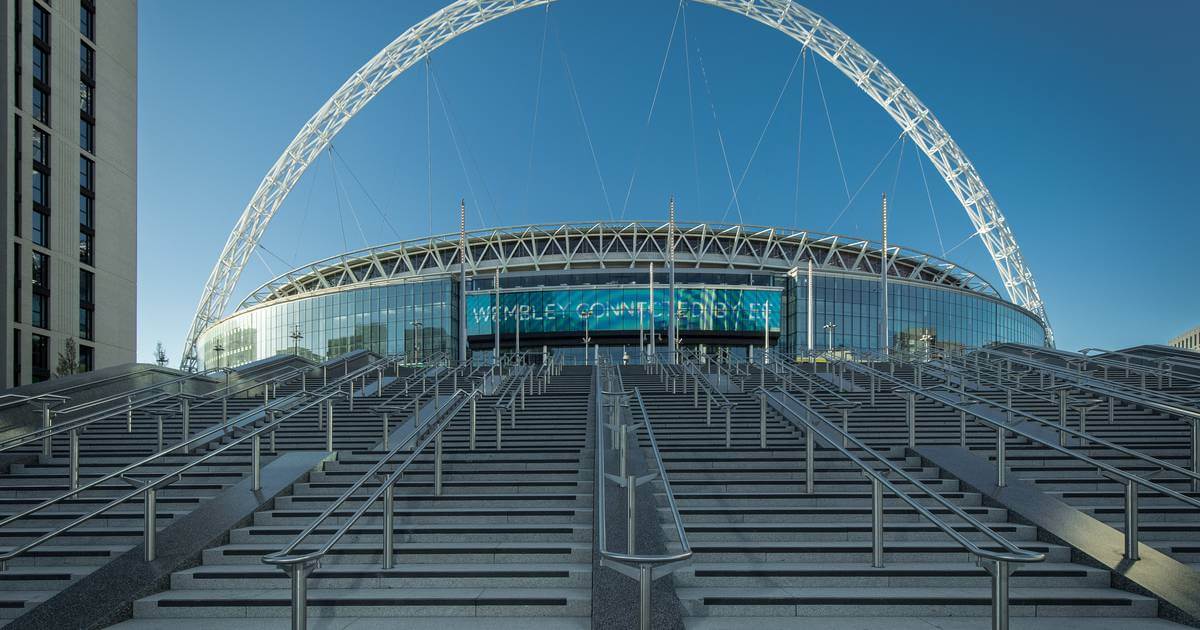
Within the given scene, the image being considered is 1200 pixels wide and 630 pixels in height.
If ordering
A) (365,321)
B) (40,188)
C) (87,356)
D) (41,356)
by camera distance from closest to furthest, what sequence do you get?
A: 1. (41,356)
2. (40,188)
3. (87,356)
4. (365,321)

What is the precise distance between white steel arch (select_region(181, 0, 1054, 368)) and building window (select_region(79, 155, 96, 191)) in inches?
853

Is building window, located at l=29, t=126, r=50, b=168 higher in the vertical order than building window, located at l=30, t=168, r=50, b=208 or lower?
higher

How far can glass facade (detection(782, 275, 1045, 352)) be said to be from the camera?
62500 mm

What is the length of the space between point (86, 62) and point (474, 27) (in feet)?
85.7

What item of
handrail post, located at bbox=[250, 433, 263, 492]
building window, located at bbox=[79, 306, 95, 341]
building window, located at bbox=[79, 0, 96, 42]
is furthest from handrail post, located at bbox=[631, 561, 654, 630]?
building window, located at bbox=[79, 0, 96, 42]

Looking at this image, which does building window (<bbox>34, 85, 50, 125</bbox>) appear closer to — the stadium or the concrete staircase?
the stadium

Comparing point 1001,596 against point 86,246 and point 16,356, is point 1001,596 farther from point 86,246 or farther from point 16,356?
point 86,246

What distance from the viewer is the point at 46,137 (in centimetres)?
4172

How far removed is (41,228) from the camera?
4159 centimetres

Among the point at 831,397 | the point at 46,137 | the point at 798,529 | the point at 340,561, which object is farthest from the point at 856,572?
the point at 46,137

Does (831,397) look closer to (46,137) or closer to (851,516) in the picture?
(851,516)

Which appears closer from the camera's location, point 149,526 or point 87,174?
point 149,526

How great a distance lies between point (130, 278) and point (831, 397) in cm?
4690

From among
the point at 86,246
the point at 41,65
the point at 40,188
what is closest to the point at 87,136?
the point at 41,65
